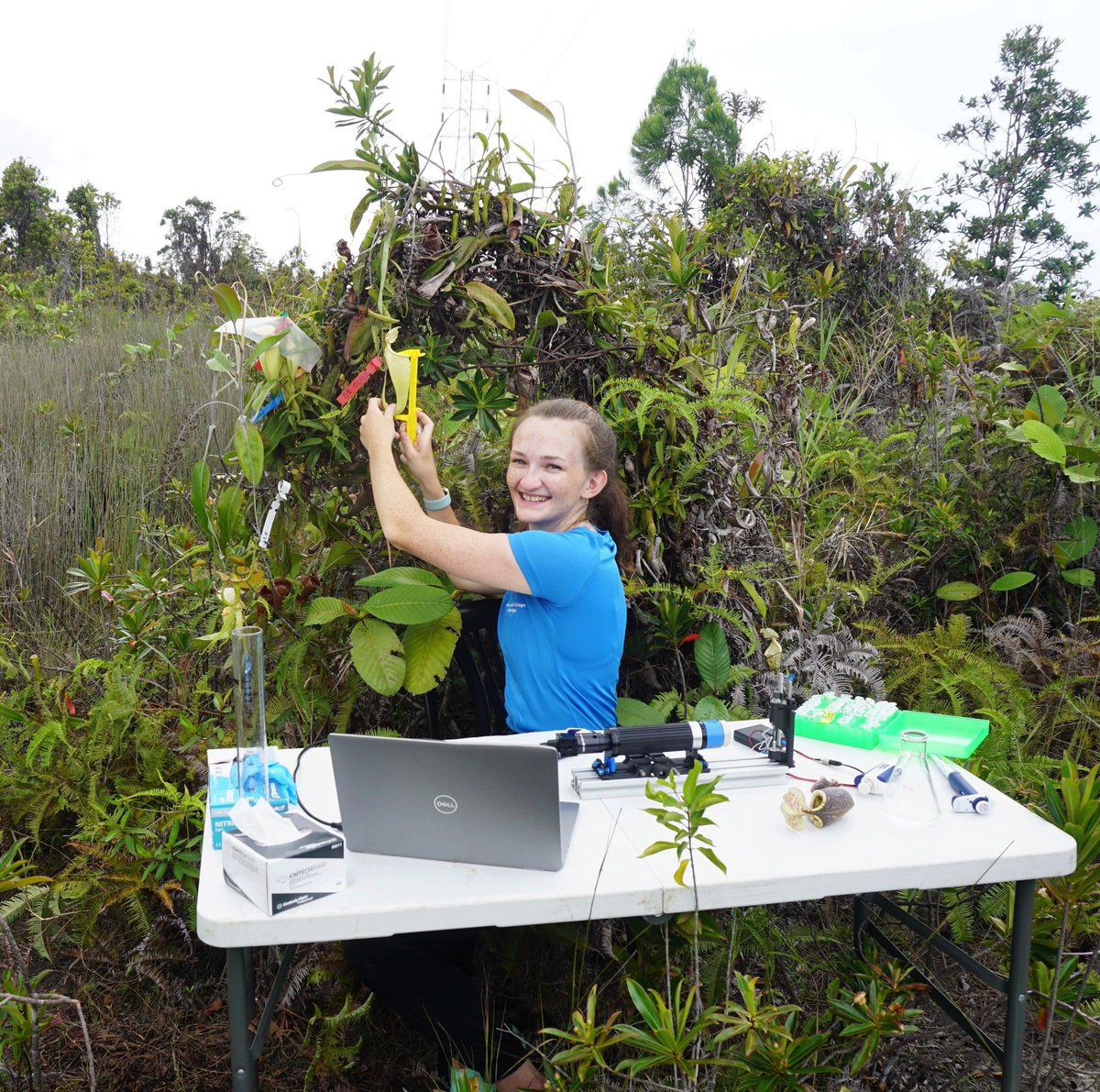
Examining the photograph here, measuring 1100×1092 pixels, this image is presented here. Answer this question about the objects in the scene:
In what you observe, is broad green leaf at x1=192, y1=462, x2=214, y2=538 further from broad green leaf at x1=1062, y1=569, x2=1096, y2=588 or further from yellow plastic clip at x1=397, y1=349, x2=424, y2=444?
broad green leaf at x1=1062, y1=569, x2=1096, y2=588

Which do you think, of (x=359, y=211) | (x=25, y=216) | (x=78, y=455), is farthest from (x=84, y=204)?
(x=359, y=211)

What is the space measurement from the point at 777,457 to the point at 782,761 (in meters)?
1.22

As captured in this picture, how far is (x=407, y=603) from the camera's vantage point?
6.69ft

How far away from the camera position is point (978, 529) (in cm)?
359

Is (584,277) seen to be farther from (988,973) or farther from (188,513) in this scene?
(188,513)

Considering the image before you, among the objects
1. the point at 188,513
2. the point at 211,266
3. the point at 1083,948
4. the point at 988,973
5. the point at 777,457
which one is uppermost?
the point at 211,266

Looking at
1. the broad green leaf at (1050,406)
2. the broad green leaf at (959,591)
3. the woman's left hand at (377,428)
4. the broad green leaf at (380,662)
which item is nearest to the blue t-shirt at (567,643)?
the broad green leaf at (380,662)

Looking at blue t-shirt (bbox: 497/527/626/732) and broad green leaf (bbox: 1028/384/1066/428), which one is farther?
broad green leaf (bbox: 1028/384/1066/428)

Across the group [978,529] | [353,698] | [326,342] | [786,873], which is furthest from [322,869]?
[978,529]

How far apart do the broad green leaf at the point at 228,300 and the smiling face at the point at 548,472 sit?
66 centimetres

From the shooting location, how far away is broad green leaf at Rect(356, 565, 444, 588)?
205 centimetres

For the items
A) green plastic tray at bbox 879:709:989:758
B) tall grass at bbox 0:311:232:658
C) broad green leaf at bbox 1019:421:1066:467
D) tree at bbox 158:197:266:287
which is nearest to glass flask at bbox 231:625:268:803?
green plastic tray at bbox 879:709:989:758

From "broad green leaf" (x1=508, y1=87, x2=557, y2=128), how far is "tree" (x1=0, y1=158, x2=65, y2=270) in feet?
37.0

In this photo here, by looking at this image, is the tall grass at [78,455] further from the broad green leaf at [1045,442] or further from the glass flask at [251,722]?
the broad green leaf at [1045,442]
